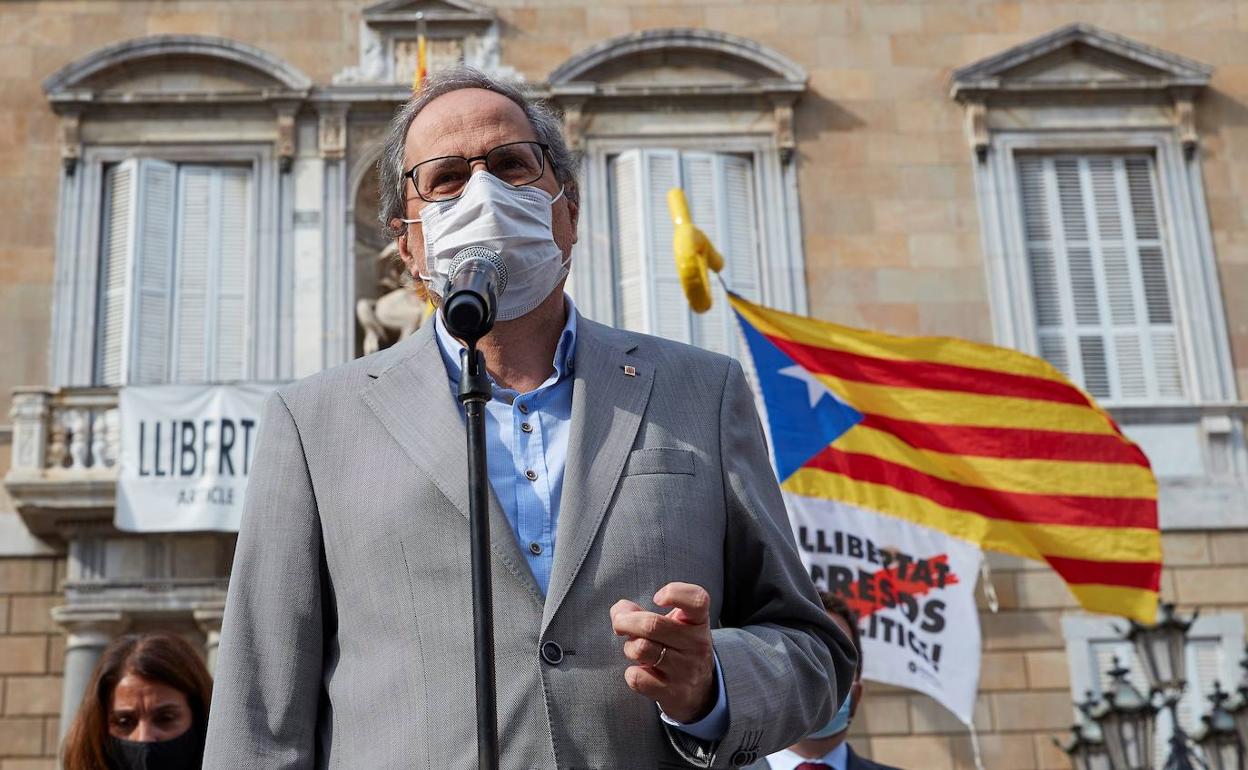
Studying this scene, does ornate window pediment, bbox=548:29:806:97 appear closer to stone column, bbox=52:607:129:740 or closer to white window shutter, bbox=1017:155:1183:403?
white window shutter, bbox=1017:155:1183:403

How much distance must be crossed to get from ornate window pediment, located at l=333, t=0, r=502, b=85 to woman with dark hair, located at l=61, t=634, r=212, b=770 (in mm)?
10812

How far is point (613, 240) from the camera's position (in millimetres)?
15109

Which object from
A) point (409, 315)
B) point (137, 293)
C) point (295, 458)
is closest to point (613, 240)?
point (409, 315)

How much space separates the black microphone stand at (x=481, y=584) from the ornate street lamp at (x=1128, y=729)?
315 inches

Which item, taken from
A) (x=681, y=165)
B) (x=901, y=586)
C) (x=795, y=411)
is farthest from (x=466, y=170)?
(x=681, y=165)

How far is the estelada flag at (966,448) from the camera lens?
9.91 metres

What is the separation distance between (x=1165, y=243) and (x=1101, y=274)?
0.67 m

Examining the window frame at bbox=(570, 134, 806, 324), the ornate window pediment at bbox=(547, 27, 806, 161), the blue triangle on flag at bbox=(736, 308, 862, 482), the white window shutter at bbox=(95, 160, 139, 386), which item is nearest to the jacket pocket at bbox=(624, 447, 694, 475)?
the blue triangle on flag at bbox=(736, 308, 862, 482)

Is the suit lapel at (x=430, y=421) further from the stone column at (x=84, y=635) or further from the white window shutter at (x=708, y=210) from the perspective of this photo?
the white window shutter at (x=708, y=210)

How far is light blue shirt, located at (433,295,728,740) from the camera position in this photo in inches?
115

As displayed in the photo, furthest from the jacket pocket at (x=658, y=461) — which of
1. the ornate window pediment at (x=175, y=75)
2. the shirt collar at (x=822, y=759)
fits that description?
A: the ornate window pediment at (x=175, y=75)

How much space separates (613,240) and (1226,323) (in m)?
5.52

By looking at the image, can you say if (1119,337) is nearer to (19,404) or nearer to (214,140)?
(214,140)

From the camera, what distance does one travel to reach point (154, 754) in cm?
501
